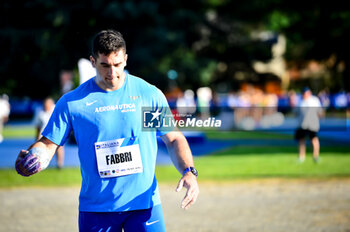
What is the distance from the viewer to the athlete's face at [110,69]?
11.2ft

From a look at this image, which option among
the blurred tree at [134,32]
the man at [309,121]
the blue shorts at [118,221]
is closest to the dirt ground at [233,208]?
the man at [309,121]

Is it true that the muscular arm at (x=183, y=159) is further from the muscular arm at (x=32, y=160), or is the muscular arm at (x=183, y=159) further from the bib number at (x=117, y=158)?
the muscular arm at (x=32, y=160)

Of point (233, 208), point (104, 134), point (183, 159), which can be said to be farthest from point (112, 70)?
point (233, 208)

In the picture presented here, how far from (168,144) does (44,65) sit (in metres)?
35.6

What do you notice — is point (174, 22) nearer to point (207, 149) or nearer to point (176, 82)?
point (176, 82)

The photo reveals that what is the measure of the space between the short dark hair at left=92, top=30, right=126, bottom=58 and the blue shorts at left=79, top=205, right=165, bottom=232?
1105 millimetres

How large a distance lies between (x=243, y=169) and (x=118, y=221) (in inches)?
430

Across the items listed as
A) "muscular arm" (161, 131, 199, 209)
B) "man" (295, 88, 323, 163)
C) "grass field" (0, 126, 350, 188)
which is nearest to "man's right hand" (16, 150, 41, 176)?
"muscular arm" (161, 131, 199, 209)

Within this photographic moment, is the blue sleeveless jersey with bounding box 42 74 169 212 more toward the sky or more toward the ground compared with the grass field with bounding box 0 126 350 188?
more toward the sky

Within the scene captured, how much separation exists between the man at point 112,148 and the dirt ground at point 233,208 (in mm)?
4173

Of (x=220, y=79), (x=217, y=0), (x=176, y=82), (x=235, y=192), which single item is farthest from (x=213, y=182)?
(x=220, y=79)

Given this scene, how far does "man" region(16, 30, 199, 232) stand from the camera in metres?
3.49

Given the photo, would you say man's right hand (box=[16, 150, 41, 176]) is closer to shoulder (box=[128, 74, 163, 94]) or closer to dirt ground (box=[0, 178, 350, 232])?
shoulder (box=[128, 74, 163, 94])

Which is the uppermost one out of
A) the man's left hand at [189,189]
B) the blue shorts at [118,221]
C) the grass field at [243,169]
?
the man's left hand at [189,189]
